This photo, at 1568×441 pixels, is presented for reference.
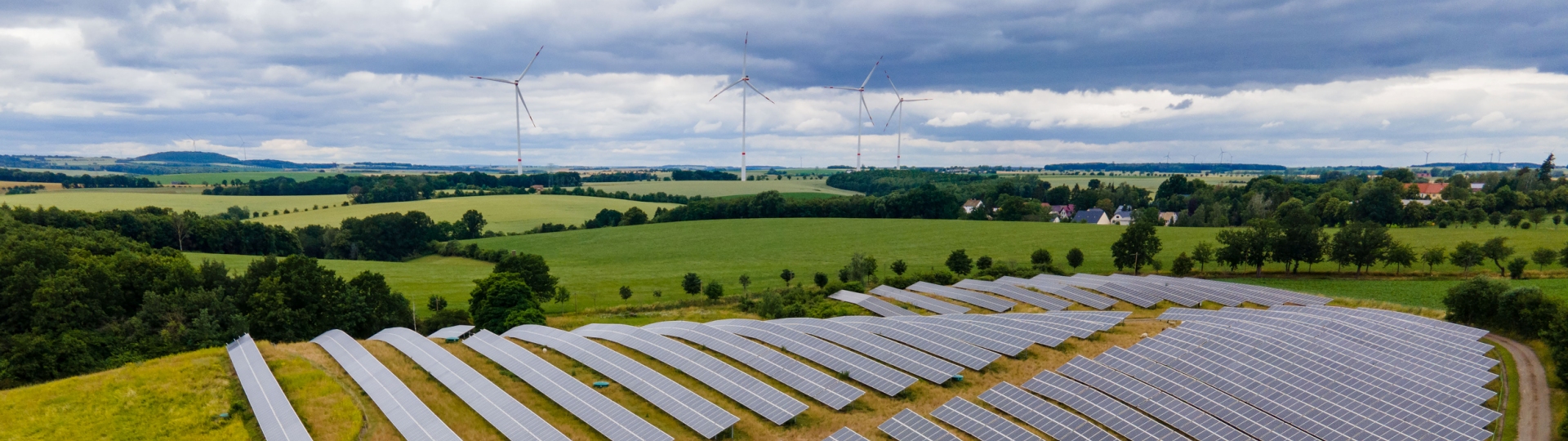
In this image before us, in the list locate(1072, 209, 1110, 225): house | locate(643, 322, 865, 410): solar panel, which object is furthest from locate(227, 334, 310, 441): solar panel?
locate(1072, 209, 1110, 225): house

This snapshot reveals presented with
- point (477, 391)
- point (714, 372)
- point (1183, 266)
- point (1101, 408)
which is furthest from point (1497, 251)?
point (477, 391)

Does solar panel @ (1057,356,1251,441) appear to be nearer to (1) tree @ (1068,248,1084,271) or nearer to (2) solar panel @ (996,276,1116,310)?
(2) solar panel @ (996,276,1116,310)

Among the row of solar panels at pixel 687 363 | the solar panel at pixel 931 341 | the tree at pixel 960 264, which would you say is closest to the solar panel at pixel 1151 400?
the row of solar panels at pixel 687 363

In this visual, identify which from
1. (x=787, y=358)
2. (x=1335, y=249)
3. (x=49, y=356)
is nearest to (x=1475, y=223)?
(x=1335, y=249)

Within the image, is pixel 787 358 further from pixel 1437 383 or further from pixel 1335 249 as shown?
pixel 1335 249

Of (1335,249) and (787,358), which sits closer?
(787,358)

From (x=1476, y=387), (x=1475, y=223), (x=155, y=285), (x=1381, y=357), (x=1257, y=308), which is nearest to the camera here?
(x=1476, y=387)
